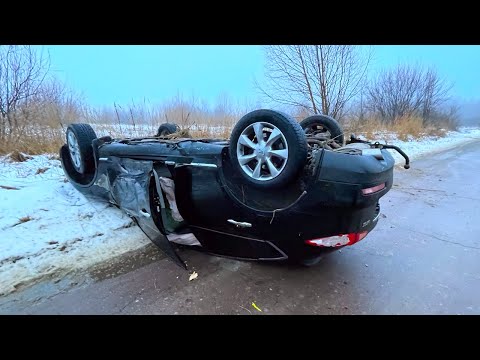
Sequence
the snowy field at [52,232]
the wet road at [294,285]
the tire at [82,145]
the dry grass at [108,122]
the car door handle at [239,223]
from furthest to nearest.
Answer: the dry grass at [108,122]
the tire at [82,145]
the snowy field at [52,232]
the car door handle at [239,223]
the wet road at [294,285]

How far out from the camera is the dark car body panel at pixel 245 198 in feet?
6.79

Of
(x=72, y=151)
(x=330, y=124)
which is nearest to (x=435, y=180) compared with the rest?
(x=330, y=124)

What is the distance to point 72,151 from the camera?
4.10 meters

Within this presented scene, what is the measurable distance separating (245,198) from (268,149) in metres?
0.47

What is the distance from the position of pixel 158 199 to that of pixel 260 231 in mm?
1059

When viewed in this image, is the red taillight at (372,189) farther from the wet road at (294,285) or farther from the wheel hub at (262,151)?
the wet road at (294,285)

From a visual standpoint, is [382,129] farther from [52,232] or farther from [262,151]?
[52,232]

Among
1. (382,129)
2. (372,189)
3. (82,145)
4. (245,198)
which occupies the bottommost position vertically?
(382,129)

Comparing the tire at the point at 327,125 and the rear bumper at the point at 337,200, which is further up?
the tire at the point at 327,125

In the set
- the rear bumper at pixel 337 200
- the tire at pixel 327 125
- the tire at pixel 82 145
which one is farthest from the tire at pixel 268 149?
the tire at pixel 82 145

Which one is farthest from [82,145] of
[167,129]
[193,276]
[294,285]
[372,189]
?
[372,189]

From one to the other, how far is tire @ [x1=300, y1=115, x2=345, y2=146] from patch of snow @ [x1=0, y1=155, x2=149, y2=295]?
251cm

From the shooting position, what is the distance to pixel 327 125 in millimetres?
3549

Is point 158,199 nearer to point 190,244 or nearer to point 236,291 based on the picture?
point 190,244
